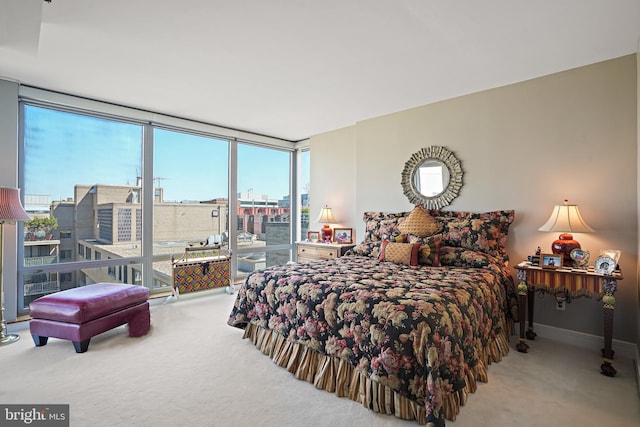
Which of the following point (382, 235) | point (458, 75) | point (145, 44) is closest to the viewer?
point (145, 44)

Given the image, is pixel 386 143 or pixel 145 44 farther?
pixel 386 143

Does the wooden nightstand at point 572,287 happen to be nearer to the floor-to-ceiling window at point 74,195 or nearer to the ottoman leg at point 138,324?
the ottoman leg at point 138,324

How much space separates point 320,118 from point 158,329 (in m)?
3.45

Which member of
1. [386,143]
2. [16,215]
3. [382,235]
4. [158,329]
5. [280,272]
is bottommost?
[158,329]

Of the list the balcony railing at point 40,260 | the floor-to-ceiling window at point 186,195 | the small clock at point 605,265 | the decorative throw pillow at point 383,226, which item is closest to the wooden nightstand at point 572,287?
the small clock at point 605,265

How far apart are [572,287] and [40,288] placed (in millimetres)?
5420

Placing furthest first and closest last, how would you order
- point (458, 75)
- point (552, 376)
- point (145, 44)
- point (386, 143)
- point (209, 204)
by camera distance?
point (209, 204)
point (386, 143)
point (458, 75)
point (145, 44)
point (552, 376)

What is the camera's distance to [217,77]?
3.20 meters

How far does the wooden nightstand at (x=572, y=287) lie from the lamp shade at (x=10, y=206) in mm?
4618

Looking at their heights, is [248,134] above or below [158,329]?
above

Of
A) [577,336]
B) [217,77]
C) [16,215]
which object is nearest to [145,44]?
→ [217,77]

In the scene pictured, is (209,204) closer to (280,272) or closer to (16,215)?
(16,215)

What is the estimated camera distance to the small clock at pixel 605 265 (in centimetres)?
235

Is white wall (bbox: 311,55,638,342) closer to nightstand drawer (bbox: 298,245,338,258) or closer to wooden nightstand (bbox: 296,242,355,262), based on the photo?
wooden nightstand (bbox: 296,242,355,262)
